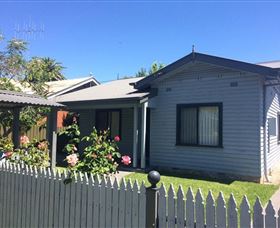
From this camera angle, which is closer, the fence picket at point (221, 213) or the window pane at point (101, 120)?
the fence picket at point (221, 213)

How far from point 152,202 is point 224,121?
28.0ft

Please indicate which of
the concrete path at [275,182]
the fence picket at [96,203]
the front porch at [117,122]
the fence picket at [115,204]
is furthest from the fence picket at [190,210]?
the front porch at [117,122]

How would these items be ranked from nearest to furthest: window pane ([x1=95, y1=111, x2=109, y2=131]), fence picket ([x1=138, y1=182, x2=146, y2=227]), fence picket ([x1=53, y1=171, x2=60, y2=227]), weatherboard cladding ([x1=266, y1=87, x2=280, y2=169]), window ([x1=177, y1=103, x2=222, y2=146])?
fence picket ([x1=138, y1=182, x2=146, y2=227]) < fence picket ([x1=53, y1=171, x2=60, y2=227]) < window ([x1=177, y1=103, x2=222, y2=146]) < weatherboard cladding ([x1=266, y1=87, x2=280, y2=169]) < window pane ([x1=95, y1=111, x2=109, y2=131])

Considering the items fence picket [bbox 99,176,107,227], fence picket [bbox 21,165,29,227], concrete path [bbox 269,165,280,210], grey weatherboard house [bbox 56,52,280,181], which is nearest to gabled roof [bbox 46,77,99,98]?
grey weatherboard house [bbox 56,52,280,181]

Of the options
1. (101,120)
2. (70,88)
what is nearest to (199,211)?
(101,120)

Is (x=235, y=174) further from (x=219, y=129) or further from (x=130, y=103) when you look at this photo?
(x=130, y=103)

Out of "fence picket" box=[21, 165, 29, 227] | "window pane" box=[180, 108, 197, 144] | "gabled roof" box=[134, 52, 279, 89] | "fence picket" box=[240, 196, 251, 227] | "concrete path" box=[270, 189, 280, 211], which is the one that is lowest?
"concrete path" box=[270, 189, 280, 211]

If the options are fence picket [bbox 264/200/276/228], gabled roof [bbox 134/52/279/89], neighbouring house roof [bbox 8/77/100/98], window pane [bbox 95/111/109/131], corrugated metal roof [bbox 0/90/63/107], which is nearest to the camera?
fence picket [bbox 264/200/276/228]

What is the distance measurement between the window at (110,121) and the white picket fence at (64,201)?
34.7 ft

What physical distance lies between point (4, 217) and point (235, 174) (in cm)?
808

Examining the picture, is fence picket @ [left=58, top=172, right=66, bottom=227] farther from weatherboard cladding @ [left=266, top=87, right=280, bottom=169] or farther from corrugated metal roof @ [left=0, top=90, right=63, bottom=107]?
weatherboard cladding @ [left=266, top=87, right=280, bottom=169]

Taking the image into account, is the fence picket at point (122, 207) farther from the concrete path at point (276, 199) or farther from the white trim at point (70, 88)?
the white trim at point (70, 88)

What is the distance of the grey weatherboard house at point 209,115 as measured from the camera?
35.0ft

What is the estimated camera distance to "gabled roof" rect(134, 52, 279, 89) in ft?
33.0
